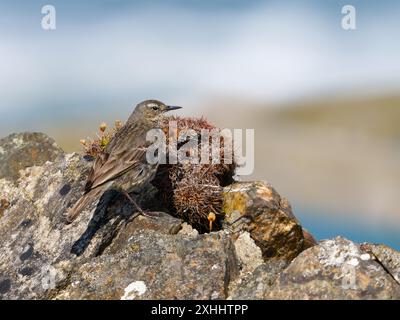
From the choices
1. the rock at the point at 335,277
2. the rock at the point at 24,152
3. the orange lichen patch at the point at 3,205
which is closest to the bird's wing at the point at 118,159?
the rock at the point at 24,152

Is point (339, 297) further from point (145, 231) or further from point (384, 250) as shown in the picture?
point (145, 231)

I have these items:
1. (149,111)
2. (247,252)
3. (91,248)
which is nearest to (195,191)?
(247,252)

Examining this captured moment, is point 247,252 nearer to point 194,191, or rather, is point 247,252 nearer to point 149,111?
point 194,191

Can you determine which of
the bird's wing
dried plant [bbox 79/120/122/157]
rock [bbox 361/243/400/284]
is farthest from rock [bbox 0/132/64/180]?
rock [bbox 361/243/400/284]

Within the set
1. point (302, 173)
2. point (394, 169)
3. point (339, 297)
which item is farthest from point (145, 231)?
point (394, 169)

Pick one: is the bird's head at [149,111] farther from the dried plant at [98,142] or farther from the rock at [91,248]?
the rock at [91,248]

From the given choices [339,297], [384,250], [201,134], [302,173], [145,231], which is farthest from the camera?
[302,173]
